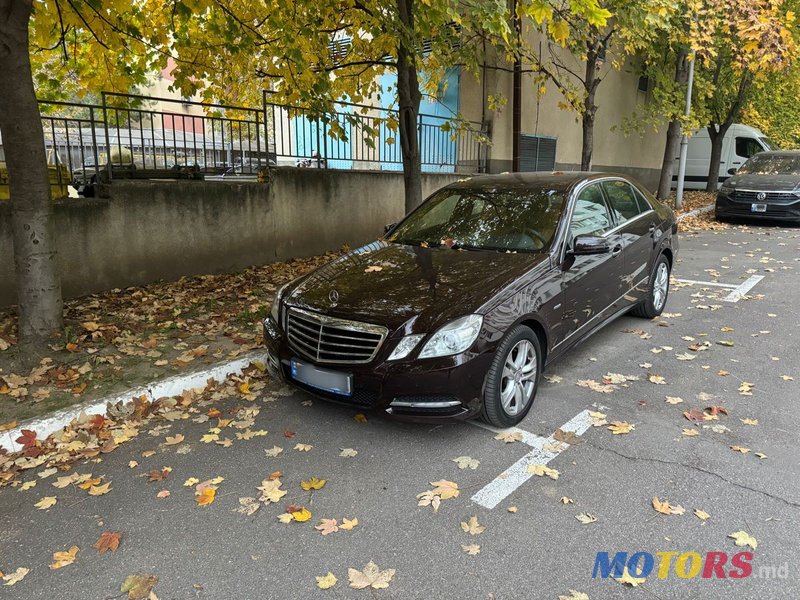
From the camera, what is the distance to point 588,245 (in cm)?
405

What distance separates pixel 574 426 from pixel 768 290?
16.4 feet

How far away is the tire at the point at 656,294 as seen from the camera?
18.9 ft

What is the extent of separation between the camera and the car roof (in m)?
4.72

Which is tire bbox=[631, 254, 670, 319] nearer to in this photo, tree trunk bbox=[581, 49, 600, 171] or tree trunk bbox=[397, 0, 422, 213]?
tree trunk bbox=[397, 0, 422, 213]

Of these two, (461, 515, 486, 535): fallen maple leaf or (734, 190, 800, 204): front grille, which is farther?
(734, 190, 800, 204): front grille

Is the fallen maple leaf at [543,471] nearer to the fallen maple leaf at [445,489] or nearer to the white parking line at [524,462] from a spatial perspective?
the white parking line at [524,462]

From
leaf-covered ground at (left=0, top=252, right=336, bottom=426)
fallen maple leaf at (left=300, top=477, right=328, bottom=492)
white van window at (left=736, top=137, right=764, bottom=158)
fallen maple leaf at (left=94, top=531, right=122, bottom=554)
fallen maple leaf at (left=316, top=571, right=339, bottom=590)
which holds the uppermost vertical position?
white van window at (left=736, top=137, right=764, bottom=158)

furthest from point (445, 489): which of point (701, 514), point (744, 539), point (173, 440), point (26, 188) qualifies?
point (26, 188)

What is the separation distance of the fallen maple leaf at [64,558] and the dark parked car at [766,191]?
13.9 m

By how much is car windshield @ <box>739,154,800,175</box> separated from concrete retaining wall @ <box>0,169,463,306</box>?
361 inches

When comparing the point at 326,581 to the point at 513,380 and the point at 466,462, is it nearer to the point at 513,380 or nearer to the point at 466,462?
the point at 466,462

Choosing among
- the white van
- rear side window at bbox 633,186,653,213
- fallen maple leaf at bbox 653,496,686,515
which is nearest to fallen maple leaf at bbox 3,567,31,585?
fallen maple leaf at bbox 653,496,686,515

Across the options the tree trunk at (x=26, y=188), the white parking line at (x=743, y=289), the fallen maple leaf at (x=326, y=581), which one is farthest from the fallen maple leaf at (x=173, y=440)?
the white parking line at (x=743, y=289)

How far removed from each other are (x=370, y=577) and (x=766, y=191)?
1317 cm
